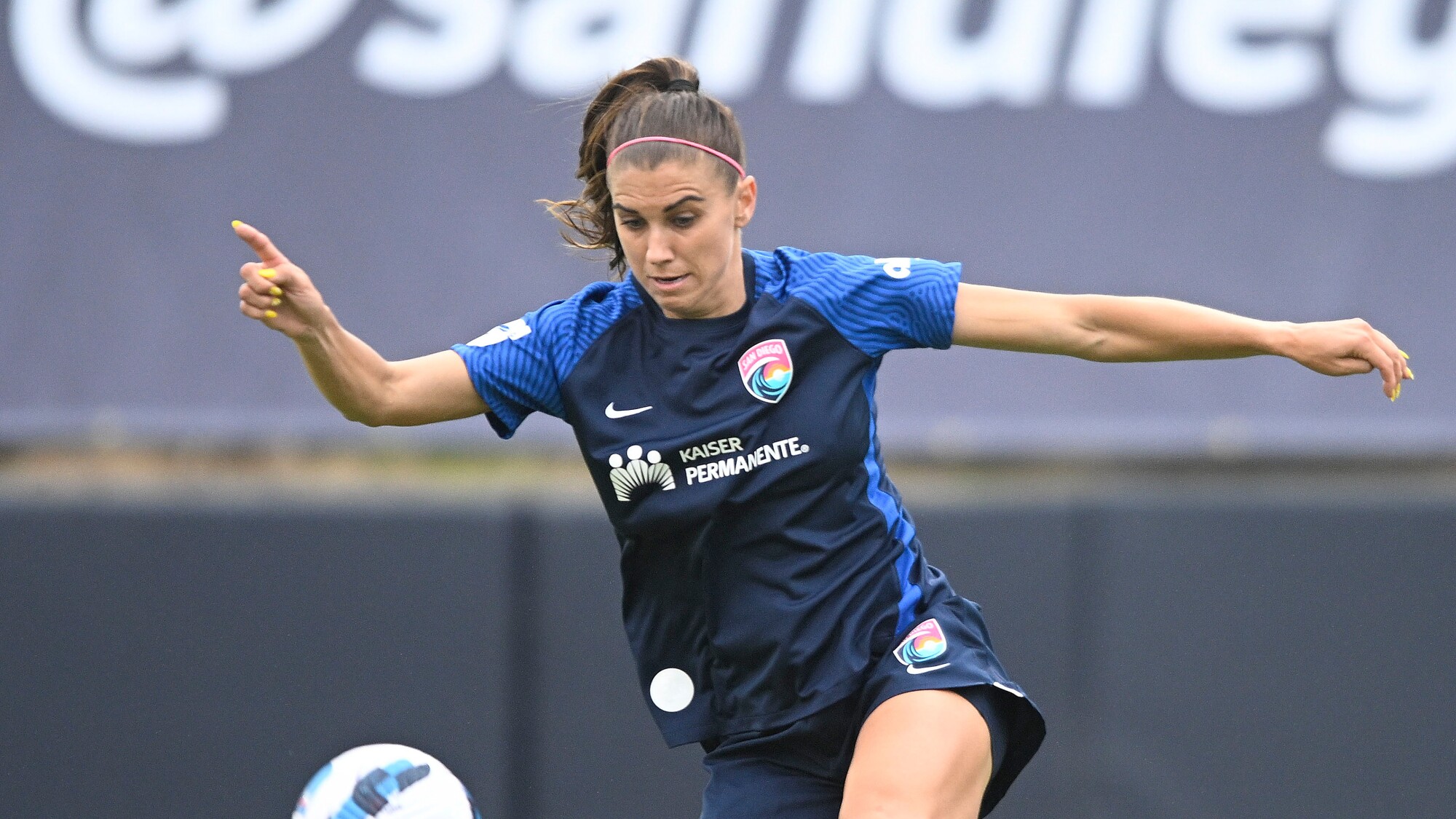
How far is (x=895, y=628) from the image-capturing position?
3160 mm

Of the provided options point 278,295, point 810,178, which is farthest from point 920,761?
point 810,178

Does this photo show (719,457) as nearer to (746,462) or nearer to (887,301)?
(746,462)

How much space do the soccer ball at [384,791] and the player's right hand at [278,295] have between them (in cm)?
84

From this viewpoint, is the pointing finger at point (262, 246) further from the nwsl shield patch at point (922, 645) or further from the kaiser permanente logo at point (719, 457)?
the nwsl shield patch at point (922, 645)

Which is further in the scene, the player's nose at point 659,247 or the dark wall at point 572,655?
the dark wall at point 572,655

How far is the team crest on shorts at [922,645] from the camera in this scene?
3.09 metres

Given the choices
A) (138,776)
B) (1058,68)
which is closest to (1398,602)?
(1058,68)

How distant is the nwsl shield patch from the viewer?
309 cm

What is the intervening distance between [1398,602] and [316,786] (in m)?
3.29

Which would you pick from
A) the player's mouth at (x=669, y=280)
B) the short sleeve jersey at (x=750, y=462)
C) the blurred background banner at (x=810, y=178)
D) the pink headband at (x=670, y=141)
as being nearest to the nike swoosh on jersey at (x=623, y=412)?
the short sleeve jersey at (x=750, y=462)

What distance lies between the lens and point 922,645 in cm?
311

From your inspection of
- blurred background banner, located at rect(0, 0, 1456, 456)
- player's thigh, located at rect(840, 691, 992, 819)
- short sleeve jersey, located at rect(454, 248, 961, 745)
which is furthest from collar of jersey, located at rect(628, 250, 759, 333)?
blurred background banner, located at rect(0, 0, 1456, 456)

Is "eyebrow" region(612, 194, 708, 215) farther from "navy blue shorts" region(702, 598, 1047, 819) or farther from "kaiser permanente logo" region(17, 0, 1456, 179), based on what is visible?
"kaiser permanente logo" region(17, 0, 1456, 179)

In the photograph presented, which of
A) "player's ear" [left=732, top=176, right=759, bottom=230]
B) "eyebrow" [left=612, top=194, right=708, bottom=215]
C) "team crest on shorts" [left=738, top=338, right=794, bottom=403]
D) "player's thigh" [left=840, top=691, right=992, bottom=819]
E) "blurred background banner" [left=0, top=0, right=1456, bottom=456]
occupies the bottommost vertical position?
"player's thigh" [left=840, top=691, right=992, bottom=819]
